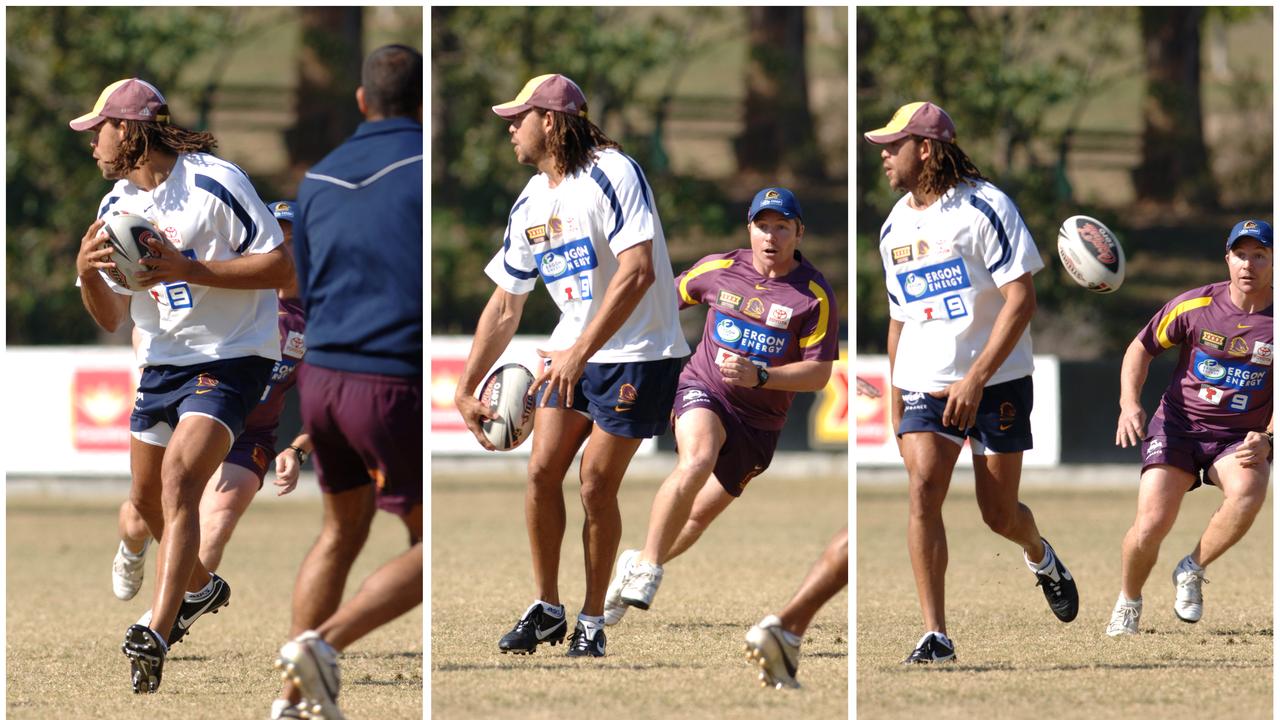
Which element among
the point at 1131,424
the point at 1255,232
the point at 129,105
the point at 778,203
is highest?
the point at 129,105

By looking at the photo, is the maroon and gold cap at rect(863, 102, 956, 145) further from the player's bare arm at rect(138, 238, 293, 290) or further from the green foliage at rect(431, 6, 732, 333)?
the green foliage at rect(431, 6, 732, 333)

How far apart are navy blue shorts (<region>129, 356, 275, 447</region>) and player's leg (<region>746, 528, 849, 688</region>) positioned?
6.34ft

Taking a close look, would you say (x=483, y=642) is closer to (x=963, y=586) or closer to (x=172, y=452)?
(x=172, y=452)

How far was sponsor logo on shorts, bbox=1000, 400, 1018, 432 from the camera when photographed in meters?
6.46

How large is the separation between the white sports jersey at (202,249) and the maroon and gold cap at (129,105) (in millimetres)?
195

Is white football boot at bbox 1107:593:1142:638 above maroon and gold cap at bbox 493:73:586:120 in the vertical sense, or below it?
below

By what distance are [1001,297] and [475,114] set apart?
1889 centimetres

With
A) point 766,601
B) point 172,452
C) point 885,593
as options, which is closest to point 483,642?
point 172,452

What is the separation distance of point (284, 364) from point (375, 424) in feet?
9.28

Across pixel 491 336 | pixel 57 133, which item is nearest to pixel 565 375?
pixel 491 336

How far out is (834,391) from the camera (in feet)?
54.2

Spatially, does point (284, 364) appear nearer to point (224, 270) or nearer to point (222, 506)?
point (222, 506)

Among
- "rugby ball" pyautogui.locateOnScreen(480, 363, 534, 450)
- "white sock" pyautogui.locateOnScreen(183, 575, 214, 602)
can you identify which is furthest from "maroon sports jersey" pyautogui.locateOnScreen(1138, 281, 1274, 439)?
"white sock" pyautogui.locateOnScreen(183, 575, 214, 602)

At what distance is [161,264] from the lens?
5.61 metres
